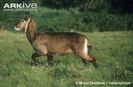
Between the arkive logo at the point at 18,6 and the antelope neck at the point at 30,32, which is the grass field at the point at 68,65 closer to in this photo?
the antelope neck at the point at 30,32

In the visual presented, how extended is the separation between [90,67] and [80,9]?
1.19 m

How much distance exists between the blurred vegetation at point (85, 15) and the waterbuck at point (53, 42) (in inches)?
5.7

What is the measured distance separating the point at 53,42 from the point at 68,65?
1.72 feet

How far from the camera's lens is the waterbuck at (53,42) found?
22.8ft

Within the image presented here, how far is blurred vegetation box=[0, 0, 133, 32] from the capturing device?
7141mm

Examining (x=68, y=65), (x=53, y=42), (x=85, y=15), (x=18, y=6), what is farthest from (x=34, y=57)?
(x=85, y=15)

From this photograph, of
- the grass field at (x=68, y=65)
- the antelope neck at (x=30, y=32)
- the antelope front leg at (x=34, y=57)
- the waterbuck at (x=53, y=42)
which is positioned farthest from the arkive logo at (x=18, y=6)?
the antelope front leg at (x=34, y=57)

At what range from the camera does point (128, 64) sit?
7.13 m

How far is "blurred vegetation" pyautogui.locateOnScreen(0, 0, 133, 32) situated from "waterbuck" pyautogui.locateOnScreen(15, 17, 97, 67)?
5.7 inches

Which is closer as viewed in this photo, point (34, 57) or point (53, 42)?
point (34, 57)

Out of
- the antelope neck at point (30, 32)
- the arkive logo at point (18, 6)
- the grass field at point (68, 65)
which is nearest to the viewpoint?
the grass field at point (68, 65)

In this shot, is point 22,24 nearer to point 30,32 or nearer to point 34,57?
point 30,32

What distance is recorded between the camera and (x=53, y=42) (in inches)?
277

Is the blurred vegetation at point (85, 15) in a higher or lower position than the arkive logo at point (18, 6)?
lower
